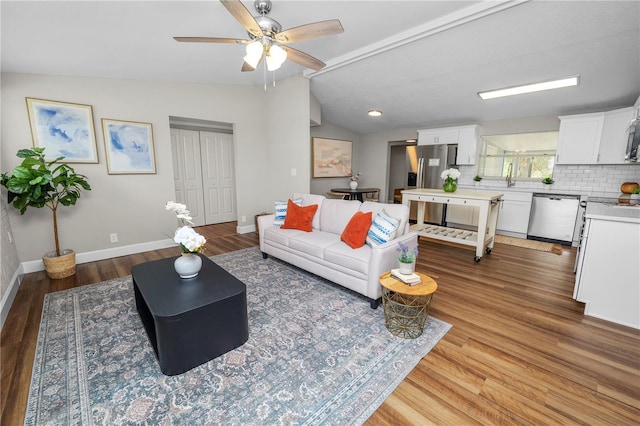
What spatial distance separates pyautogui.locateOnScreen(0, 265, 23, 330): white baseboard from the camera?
224cm

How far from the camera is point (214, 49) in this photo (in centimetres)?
314

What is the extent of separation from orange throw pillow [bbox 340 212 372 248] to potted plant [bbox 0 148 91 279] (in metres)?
3.16

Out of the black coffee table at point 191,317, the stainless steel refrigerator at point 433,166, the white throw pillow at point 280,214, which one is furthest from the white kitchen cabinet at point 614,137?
the black coffee table at point 191,317

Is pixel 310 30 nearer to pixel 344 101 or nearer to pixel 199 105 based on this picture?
pixel 199 105

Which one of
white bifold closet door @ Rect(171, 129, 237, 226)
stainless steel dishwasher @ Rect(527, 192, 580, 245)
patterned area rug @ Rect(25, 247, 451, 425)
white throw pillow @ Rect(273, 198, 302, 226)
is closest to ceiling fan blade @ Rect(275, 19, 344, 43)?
white throw pillow @ Rect(273, 198, 302, 226)

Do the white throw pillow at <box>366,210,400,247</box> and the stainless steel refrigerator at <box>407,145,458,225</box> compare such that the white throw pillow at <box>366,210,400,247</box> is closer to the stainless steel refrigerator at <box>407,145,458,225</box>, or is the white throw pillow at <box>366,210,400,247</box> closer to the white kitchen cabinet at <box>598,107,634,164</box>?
the stainless steel refrigerator at <box>407,145,458,225</box>

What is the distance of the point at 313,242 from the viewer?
9.66 ft

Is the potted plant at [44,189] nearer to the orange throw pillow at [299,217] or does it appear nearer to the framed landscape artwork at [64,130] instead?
the framed landscape artwork at [64,130]

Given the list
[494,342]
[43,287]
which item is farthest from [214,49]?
[494,342]

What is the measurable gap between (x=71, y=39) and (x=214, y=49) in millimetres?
1321

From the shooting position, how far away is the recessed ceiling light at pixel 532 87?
3.40 metres

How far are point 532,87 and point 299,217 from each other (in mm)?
3704

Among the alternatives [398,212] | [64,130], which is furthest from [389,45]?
[64,130]

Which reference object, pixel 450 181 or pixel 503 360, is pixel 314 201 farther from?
pixel 503 360
